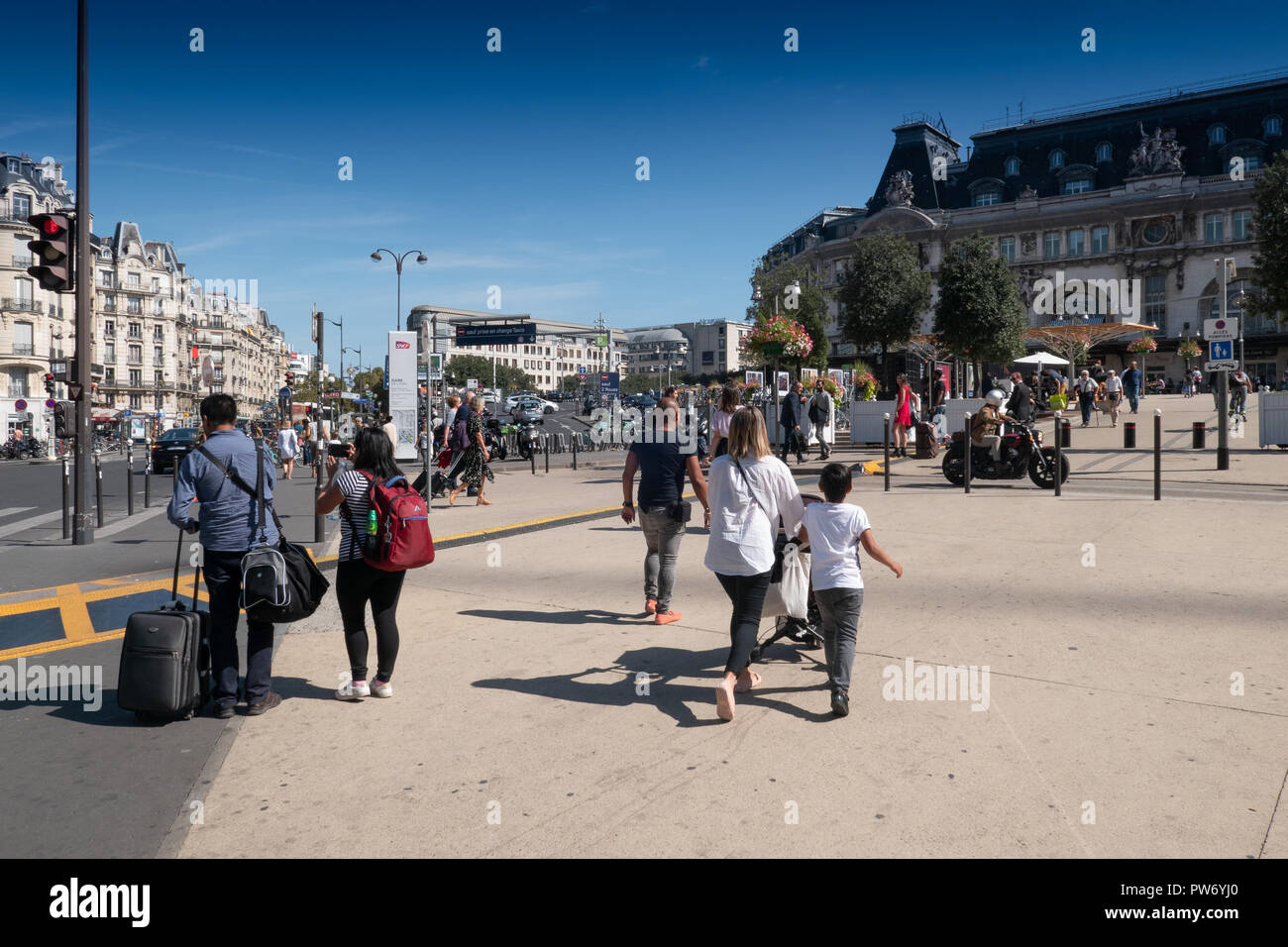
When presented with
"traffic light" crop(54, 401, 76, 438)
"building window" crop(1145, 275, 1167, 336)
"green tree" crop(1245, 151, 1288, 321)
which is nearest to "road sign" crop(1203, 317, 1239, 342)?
"green tree" crop(1245, 151, 1288, 321)

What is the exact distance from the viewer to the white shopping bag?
538 cm

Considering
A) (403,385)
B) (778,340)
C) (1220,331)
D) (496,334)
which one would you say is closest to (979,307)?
(778,340)

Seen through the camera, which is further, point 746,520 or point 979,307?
point 979,307

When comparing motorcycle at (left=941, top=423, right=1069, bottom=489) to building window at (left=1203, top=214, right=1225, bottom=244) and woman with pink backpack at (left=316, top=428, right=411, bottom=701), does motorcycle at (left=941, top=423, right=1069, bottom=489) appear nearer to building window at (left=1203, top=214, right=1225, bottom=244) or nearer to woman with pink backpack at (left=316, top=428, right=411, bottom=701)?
woman with pink backpack at (left=316, top=428, right=411, bottom=701)

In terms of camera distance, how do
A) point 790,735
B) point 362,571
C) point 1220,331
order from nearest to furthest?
point 790,735, point 362,571, point 1220,331

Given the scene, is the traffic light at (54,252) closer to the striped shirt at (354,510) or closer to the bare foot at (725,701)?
the striped shirt at (354,510)

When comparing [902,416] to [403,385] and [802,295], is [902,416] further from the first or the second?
[802,295]

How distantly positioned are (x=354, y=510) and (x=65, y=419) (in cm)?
927

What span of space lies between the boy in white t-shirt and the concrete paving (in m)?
0.28

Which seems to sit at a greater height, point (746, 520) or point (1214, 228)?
point (1214, 228)

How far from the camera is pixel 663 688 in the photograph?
5418 mm
